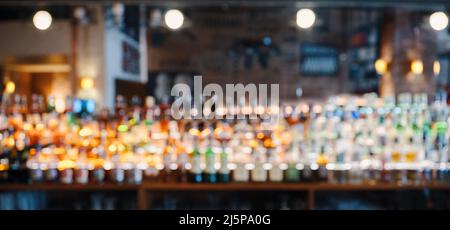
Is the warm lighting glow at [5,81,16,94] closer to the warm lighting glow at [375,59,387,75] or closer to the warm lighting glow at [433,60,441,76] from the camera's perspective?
the warm lighting glow at [375,59,387,75]

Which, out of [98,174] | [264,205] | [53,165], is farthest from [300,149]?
[53,165]

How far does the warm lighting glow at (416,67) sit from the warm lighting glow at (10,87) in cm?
329

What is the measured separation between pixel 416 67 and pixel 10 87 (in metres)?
3.35

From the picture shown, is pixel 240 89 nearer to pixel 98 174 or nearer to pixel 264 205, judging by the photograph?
pixel 264 205

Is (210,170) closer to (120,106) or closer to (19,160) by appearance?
(120,106)

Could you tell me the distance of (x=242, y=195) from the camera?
149 inches

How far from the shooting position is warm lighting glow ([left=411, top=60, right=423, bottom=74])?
4.06 metres

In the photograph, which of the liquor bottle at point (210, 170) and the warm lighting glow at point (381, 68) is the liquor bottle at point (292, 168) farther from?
the warm lighting glow at point (381, 68)

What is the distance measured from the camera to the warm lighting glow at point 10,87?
393 centimetres

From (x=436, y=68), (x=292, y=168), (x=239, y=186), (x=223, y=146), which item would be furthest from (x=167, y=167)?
(x=436, y=68)

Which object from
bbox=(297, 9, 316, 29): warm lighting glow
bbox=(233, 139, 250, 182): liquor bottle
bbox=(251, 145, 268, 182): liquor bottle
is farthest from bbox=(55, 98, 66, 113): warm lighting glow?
bbox=(297, 9, 316, 29): warm lighting glow

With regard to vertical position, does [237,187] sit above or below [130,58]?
below

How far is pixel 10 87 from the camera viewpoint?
12.9 feet

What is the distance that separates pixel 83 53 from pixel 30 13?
0.54 meters
